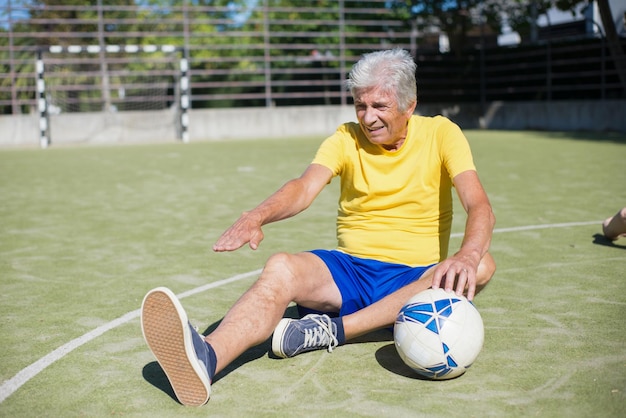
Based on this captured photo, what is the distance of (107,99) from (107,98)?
0.12 ft

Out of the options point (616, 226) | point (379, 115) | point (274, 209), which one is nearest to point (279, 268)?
point (274, 209)

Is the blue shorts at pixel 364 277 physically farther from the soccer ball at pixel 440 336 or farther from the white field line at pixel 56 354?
the white field line at pixel 56 354

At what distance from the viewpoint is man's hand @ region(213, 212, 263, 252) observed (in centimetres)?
336

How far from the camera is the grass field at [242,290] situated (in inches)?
133

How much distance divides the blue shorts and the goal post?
18.4 m

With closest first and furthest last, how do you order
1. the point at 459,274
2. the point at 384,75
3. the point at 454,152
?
the point at 459,274, the point at 384,75, the point at 454,152

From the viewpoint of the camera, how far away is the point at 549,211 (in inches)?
340

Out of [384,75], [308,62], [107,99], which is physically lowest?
[384,75]

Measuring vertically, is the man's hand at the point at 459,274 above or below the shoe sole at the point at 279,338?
above

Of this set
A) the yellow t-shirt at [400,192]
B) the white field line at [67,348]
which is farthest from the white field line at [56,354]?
the yellow t-shirt at [400,192]

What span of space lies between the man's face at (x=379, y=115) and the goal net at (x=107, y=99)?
18220 millimetres

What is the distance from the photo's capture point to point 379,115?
4.12 m

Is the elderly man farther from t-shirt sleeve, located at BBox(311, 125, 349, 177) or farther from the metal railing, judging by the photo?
the metal railing

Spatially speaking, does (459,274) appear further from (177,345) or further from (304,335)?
(177,345)
